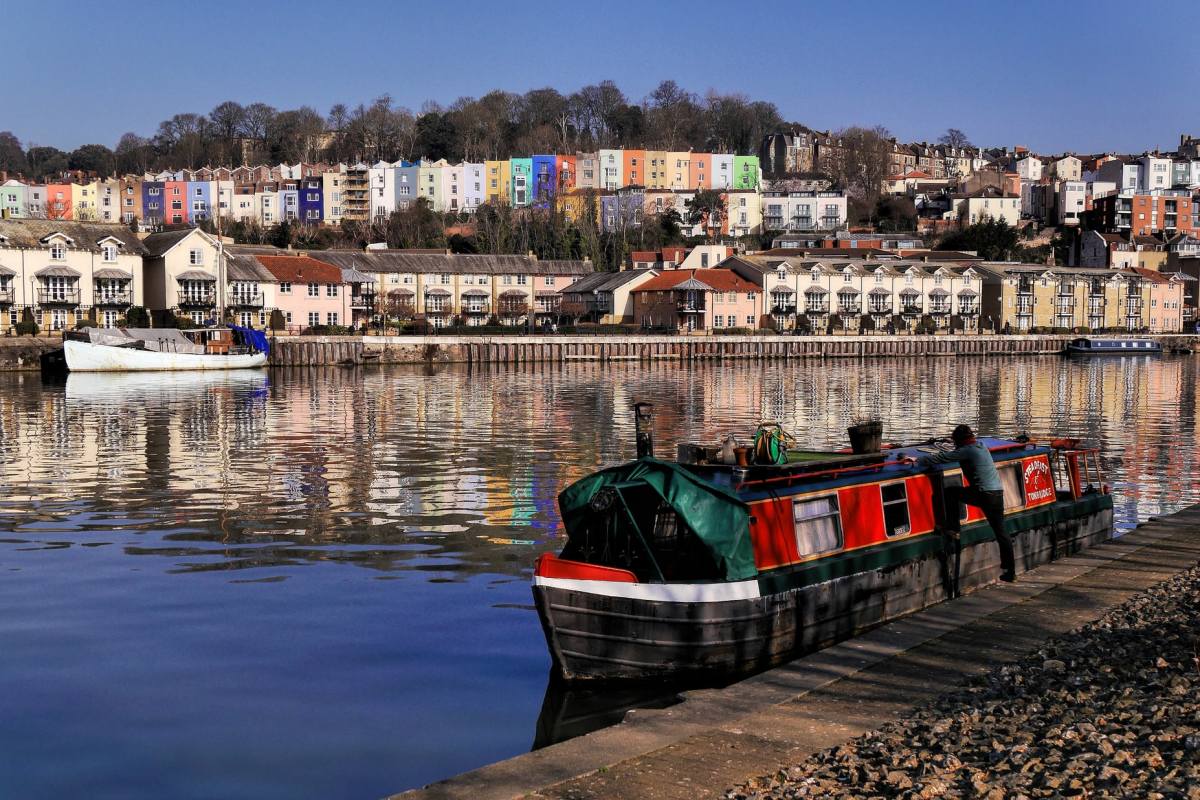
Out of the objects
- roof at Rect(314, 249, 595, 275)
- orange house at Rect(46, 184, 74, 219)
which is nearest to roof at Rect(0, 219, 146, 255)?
roof at Rect(314, 249, 595, 275)

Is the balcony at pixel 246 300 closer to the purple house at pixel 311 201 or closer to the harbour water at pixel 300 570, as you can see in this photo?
the harbour water at pixel 300 570

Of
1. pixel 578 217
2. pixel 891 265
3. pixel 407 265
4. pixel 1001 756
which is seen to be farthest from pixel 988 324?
pixel 1001 756

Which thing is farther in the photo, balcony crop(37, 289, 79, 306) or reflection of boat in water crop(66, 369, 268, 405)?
balcony crop(37, 289, 79, 306)

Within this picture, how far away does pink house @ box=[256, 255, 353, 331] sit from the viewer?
337 ft

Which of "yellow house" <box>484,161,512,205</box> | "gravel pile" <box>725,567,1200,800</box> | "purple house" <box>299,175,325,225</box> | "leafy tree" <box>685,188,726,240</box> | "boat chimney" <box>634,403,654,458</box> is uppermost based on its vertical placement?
"yellow house" <box>484,161,512,205</box>

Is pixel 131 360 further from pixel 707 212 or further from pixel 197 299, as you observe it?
pixel 707 212

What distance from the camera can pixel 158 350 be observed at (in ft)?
273

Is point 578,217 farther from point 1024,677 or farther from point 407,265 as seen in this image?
point 1024,677

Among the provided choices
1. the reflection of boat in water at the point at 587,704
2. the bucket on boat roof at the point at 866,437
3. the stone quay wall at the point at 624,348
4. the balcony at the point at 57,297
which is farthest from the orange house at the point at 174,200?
the reflection of boat in water at the point at 587,704

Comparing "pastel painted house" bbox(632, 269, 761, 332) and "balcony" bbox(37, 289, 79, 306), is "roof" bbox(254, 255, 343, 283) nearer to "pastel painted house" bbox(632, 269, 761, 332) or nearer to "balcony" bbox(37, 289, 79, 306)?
"balcony" bbox(37, 289, 79, 306)

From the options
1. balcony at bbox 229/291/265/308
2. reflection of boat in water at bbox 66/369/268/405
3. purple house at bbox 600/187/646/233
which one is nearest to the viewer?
reflection of boat in water at bbox 66/369/268/405

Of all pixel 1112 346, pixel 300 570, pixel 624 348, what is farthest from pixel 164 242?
pixel 1112 346

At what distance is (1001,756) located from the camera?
10.7 m

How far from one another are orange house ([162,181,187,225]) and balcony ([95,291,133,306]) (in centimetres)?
9228
